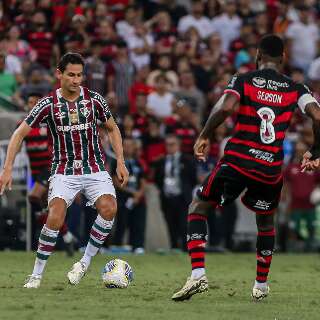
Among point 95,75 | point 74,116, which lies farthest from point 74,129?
point 95,75

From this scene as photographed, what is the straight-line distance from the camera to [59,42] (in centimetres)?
2169

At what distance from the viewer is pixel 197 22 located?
23.9 meters

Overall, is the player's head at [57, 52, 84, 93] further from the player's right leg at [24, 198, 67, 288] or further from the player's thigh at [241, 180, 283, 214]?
the player's thigh at [241, 180, 283, 214]

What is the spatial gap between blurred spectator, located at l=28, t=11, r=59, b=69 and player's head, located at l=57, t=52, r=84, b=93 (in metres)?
9.81

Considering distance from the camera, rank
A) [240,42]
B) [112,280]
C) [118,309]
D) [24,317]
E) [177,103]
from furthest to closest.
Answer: [240,42], [177,103], [112,280], [118,309], [24,317]

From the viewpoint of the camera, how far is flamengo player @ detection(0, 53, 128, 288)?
11297 millimetres

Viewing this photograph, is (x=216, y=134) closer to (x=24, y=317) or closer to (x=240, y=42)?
(x=240, y=42)

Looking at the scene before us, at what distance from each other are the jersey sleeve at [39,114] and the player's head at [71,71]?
243 millimetres

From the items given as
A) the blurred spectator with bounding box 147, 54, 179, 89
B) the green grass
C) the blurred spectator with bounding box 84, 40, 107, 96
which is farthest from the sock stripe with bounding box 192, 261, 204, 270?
the blurred spectator with bounding box 147, 54, 179, 89

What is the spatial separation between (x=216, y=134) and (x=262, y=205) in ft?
32.4

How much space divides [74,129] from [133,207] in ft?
24.5

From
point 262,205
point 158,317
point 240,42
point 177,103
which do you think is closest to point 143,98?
point 177,103

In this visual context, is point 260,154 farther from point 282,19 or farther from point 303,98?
point 282,19

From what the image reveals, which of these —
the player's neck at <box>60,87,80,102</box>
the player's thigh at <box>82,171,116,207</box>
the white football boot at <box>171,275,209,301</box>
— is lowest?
the white football boot at <box>171,275,209,301</box>
